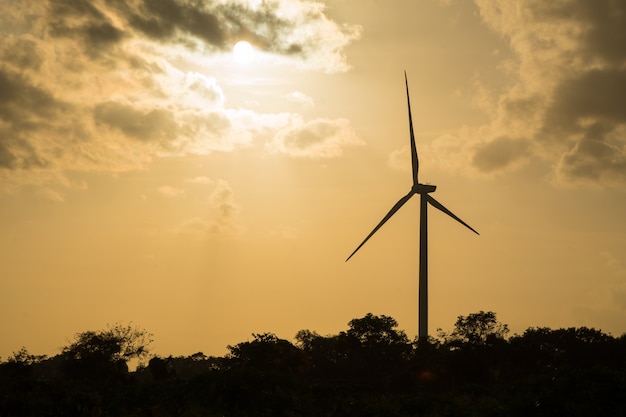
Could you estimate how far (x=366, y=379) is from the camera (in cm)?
17650

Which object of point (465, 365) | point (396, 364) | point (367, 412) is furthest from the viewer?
point (396, 364)

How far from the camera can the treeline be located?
50.5 meters

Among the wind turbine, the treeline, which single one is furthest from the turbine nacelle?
the treeline

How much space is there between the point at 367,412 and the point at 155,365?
10967cm

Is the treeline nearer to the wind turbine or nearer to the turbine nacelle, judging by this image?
the wind turbine

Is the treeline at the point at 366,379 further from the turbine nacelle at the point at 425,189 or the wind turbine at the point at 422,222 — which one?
the turbine nacelle at the point at 425,189

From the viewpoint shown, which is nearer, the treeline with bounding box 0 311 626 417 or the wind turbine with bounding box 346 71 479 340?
Answer: the treeline with bounding box 0 311 626 417

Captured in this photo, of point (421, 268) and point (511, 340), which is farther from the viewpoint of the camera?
point (511, 340)

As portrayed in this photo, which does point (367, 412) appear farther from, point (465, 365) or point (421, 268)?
point (465, 365)

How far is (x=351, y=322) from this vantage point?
192 metres

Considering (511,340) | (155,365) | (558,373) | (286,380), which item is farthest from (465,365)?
(286,380)

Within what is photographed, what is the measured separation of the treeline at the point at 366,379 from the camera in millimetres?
50469

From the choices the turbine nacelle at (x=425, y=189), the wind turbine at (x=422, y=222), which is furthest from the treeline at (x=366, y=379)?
the turbine nacelle at (x=425, y=189)

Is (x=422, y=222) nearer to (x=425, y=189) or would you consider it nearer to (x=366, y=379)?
(x=425, y=189)
